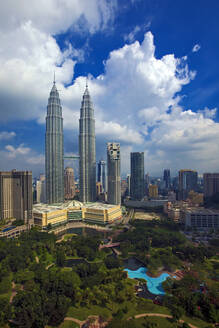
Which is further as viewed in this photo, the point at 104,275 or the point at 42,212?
the point at 42,212

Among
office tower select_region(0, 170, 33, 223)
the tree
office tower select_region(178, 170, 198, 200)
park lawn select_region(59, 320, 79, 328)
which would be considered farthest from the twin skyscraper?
park lawn select_region(59, 320, 79, 328)

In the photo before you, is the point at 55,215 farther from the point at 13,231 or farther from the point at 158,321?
the point at 158,321

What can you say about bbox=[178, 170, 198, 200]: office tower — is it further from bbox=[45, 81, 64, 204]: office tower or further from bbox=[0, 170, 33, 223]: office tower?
bbox=[0, 170, 33, 223]: office tower

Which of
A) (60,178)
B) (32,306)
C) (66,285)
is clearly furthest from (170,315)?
(60,178)

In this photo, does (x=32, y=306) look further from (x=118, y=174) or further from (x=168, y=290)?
(x=118, y=174)

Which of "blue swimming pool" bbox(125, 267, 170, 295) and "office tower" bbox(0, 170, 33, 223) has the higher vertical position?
"office tower" bbox(0, 170, 33, 223)

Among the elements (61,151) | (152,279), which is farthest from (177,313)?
(61,151)
